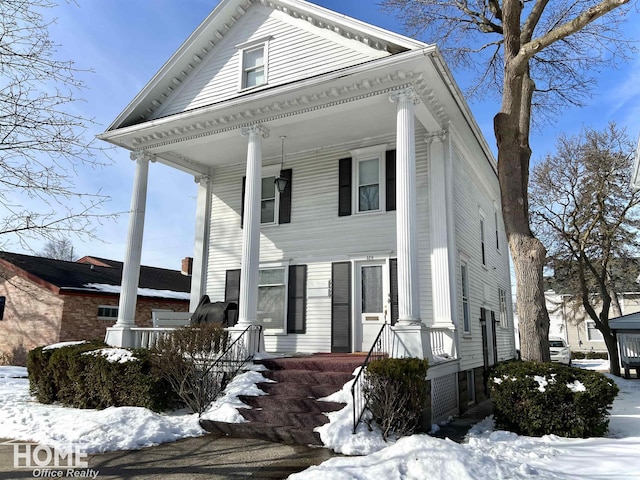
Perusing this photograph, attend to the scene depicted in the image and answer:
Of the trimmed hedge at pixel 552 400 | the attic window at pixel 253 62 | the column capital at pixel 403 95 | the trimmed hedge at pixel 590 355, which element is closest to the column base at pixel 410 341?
the trimmed hedge at pixel 552 400

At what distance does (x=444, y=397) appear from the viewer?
27.1 feet

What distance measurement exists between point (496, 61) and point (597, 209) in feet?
33.7

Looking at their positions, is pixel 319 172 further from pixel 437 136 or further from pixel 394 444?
pixel 394 444

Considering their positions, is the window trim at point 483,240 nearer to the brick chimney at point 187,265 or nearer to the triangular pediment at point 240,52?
the triangular pediment at point 240,52

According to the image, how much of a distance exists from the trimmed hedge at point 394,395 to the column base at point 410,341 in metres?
0.94

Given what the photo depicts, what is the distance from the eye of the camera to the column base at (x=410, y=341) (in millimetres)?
7238

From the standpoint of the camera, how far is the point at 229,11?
434 inches

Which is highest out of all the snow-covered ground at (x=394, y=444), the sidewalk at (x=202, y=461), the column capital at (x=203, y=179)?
the column capital at (x=203, y=179)

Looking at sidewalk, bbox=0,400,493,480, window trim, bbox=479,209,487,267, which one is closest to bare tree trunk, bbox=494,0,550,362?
window trim, bbox=479,209,487,267

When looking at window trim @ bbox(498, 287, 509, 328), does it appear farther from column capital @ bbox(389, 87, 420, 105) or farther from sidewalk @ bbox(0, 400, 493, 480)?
sidewalk @ bbox(0, 400, 493, 480)

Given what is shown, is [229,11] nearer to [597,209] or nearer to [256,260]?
[256,260]

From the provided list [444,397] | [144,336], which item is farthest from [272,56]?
[444,397]

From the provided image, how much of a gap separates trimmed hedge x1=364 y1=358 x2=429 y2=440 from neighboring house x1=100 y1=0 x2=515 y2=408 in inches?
73.5

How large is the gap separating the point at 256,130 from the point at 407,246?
4.26 meters
